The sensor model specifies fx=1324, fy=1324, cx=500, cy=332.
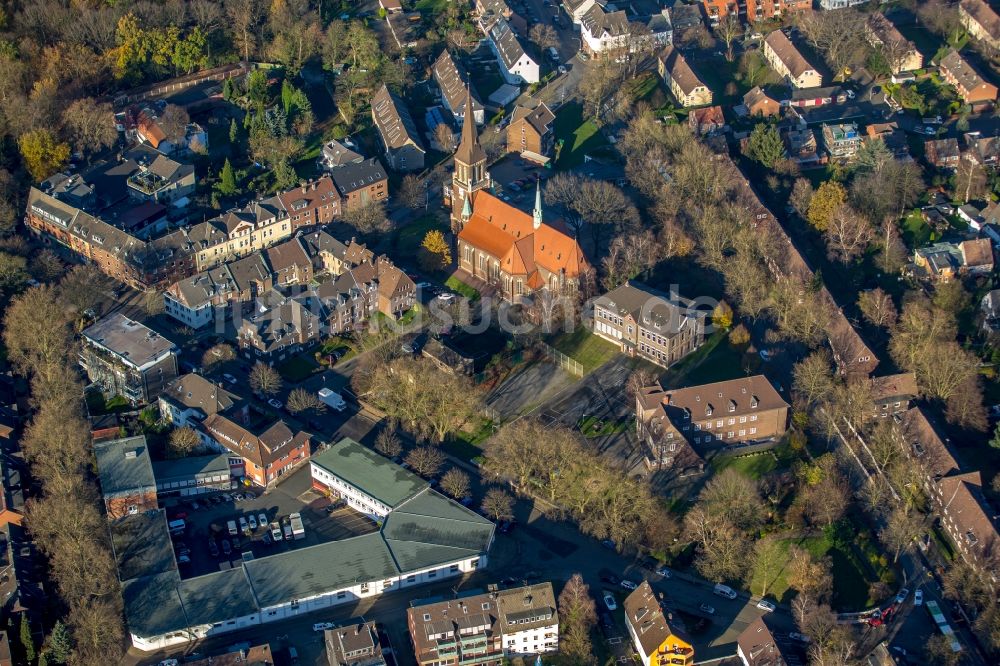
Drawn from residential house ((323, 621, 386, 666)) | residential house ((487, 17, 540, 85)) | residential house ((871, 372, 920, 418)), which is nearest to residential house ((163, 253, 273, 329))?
residential house ((323, 621, 386, 666))

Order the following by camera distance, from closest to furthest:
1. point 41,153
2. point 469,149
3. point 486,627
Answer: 1. point 486,627
2. point 469,149
3. point 41,153

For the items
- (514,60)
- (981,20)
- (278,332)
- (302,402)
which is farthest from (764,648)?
(981,20)

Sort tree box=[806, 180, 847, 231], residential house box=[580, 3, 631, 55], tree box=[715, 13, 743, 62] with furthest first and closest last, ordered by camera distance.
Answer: tree box=[715, 13, 743, 62], residential house box=[580, 3, 631, 55], tree box=[806, 180, 847, 231]

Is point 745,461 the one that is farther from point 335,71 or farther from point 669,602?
point 335,71

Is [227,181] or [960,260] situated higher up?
[960,260]

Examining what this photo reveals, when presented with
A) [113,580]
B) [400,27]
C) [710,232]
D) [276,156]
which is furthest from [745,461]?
[400,27]

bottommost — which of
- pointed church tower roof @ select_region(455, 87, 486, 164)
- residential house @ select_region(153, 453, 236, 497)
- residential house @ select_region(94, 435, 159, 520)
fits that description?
residential house @ select_region(153, 453, 236, 497)

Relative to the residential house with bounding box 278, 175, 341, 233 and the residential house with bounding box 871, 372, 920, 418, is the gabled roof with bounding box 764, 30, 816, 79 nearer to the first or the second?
the residential house with bounding box 871, 372, 920, 418

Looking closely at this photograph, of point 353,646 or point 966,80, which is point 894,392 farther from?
point 966,80
